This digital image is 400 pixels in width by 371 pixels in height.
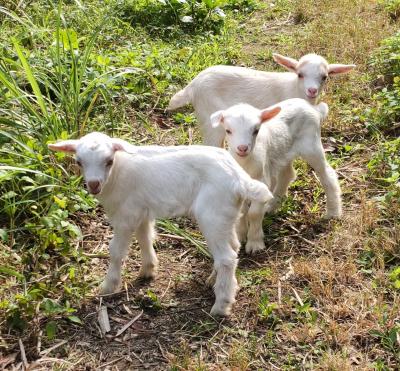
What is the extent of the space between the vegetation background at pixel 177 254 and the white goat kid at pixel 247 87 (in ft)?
1.88

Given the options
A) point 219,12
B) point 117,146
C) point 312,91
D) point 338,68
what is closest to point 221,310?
point 117,146

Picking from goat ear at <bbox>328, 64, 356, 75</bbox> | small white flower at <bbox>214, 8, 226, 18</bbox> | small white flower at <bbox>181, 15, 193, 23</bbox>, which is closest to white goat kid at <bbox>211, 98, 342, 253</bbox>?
goat ear at <bbox>328, 64, 356, 75</bbox>

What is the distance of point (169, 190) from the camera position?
4383mm

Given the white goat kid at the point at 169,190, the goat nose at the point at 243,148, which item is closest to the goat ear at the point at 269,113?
the goat nose at the point at 243,148

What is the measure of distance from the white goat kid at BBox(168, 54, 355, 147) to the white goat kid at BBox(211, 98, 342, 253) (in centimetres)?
44

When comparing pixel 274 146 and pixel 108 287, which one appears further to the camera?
pixel 274 146

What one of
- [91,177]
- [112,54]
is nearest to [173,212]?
[91,177]

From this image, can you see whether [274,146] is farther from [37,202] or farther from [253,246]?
[37,202]

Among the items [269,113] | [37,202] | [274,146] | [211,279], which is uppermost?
[269,113]

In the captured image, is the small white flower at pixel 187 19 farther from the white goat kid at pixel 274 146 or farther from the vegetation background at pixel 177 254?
the white goat kid at pixel 274 146

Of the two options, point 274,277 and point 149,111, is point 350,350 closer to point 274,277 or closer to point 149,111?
point 274,277

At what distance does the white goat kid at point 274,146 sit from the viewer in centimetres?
480

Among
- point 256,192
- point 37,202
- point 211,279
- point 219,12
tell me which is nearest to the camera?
point 256,192

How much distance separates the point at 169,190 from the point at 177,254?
0.85 m
